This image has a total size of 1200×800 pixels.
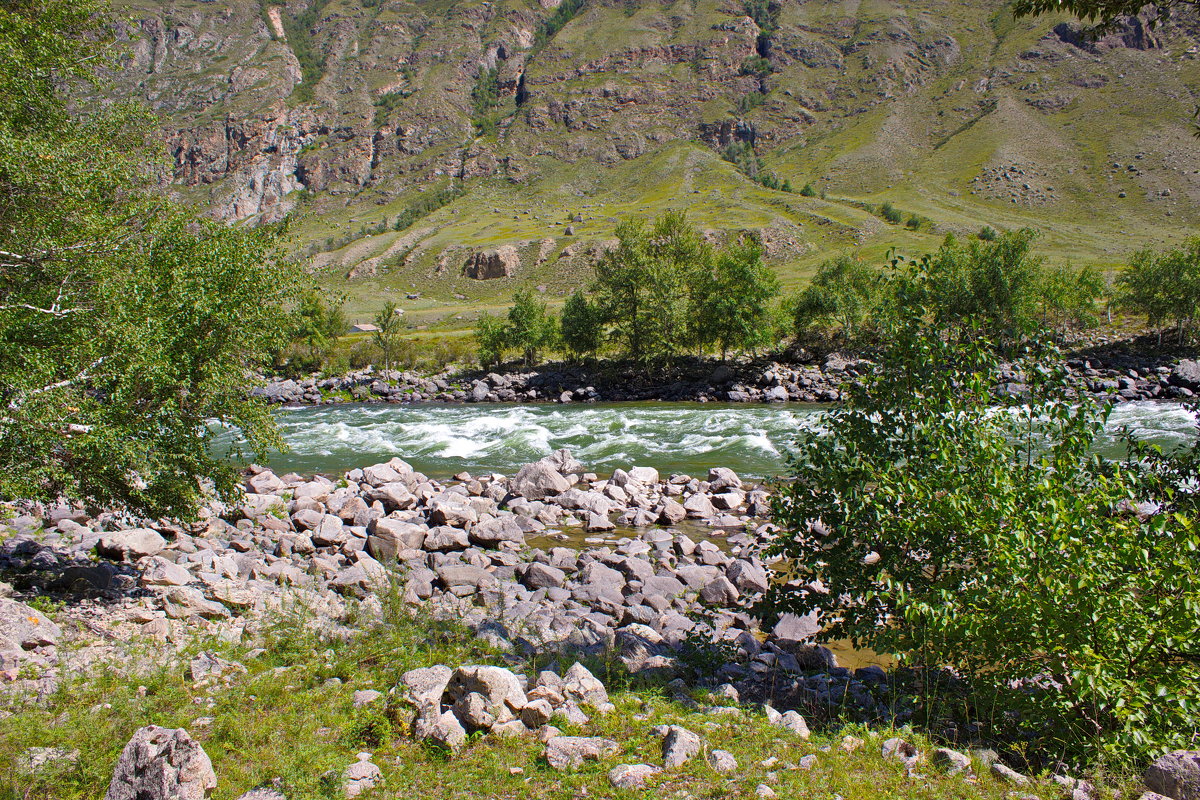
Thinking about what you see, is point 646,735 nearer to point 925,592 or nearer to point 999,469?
point 925,592

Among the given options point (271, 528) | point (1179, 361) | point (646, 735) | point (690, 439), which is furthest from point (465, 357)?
point (646, 735)

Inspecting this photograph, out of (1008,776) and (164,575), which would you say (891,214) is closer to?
(1008,776)

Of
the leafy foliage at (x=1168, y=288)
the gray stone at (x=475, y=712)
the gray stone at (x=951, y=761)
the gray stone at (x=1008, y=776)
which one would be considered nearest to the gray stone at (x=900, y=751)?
the gray stone at (x=951, y=761)

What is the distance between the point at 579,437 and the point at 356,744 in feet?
79.4

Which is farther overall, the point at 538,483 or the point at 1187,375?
the point at 1187,375

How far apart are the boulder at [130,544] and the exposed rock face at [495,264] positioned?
129248 mm

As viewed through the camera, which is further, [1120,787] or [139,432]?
[139,432]

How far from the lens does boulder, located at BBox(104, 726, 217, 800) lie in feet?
14.8

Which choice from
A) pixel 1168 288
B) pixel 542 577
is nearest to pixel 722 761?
pixel 542 577

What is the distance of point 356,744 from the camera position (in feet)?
18.3

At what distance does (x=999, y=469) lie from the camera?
5.70m

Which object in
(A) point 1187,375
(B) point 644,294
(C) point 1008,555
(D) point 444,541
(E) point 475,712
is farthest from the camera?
(B) point 644,294

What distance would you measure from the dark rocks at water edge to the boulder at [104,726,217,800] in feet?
138

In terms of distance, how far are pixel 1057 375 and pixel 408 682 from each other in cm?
720
